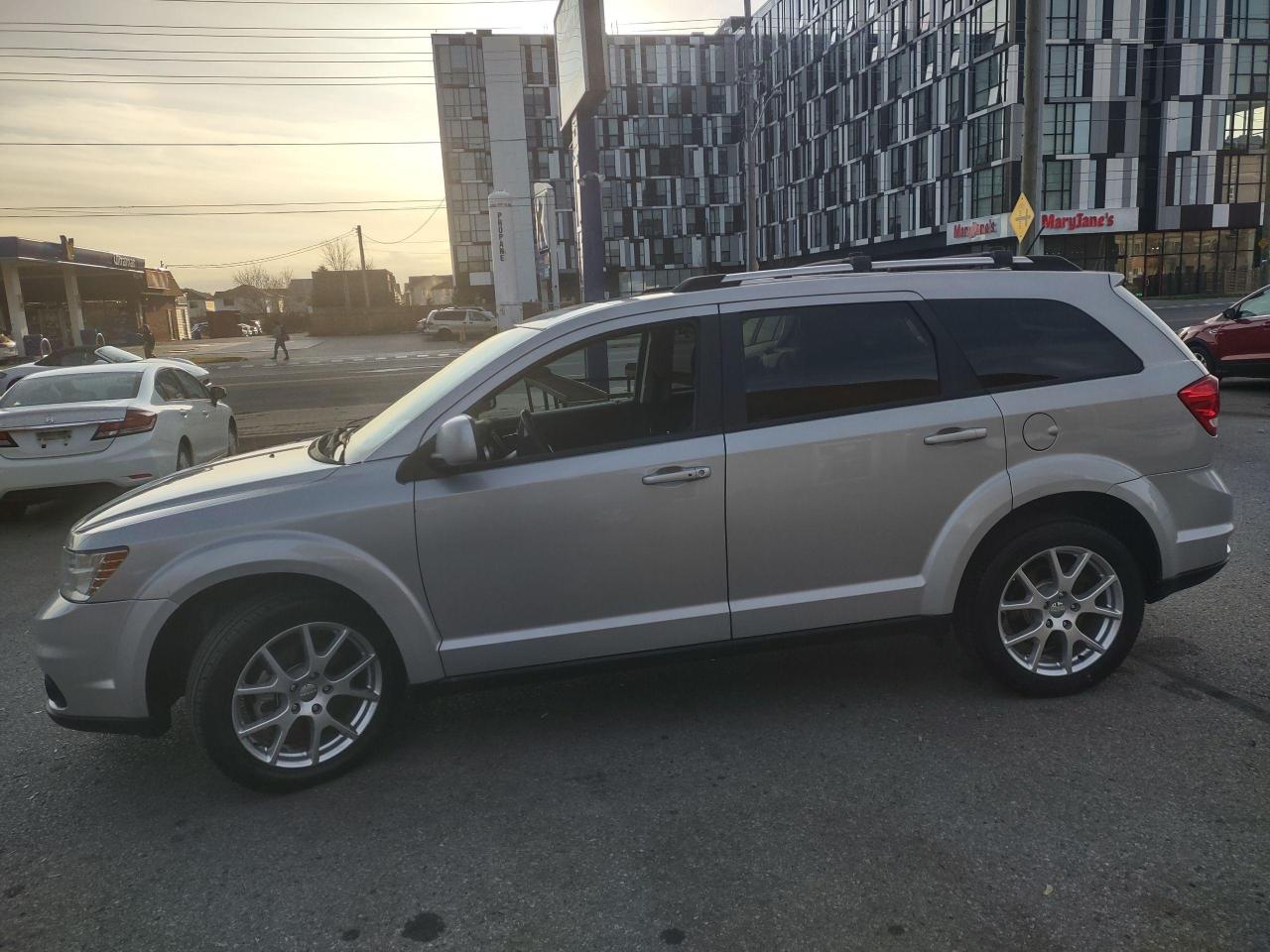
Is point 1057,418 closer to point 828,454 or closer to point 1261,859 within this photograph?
point 828,454

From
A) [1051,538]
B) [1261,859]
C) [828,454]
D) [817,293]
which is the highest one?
[817,293]

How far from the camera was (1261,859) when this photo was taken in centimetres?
283

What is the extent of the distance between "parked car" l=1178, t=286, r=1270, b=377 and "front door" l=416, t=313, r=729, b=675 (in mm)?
12064

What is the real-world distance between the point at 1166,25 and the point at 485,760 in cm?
5966

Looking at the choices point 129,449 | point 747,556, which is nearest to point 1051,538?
point 747,556

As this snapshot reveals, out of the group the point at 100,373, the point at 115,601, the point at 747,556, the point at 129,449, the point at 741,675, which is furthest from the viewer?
the point at 100,373

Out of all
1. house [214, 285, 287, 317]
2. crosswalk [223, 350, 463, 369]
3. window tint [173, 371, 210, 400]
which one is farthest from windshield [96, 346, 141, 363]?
house [214, 285, 287, 317]

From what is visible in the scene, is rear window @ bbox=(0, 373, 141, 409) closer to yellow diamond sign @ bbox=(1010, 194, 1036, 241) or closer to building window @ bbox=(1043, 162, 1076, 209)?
yellow diamond sign @ bbox=(1010, 194, 1036, 241)

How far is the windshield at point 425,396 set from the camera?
12.1 ft

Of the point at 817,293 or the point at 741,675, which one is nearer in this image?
the point at 817,293

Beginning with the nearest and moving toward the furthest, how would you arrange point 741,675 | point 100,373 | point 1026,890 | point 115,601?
point 1026,890
point 115,601
point 741,675
point 100,373

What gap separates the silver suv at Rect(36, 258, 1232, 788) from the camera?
3.39 meters

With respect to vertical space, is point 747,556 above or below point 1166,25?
below

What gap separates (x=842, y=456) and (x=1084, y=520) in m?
1.13
